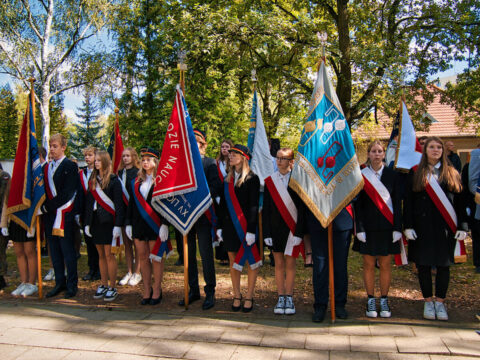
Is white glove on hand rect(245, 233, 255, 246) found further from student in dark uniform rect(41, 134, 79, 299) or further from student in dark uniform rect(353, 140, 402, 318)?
student in dark uniform rect(41, 134, 79, 299)

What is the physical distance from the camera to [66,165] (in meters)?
5.91

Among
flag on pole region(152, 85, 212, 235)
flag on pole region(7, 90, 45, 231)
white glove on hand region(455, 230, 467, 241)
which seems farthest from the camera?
flag on pole region(7, 90, 45, 231)

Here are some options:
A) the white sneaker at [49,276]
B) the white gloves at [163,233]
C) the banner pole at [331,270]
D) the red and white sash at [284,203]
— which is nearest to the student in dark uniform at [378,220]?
the banner pole at [331,270]

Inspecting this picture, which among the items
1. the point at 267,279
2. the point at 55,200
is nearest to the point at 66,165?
the point at 55,200

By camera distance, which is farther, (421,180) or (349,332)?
(421,180)

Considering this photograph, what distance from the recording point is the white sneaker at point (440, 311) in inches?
176

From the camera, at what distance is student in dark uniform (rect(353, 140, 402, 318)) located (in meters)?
4.54

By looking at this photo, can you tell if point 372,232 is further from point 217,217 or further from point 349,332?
point 217,217

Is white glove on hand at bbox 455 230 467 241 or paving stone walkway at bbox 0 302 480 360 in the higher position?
white glove on hand at bbox 455 230 467 241

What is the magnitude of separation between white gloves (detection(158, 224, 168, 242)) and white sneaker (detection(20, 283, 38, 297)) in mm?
2376

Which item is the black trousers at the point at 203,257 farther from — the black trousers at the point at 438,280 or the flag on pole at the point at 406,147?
the flag on pole at the point at 406,147

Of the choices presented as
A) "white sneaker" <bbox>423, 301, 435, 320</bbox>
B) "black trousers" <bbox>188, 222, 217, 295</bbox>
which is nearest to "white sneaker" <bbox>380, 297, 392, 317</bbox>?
"white sneaker" <bbox>423, 301, 435, 320</bbox>

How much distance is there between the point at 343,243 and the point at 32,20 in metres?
19.4

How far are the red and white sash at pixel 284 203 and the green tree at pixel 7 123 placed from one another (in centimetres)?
3755
